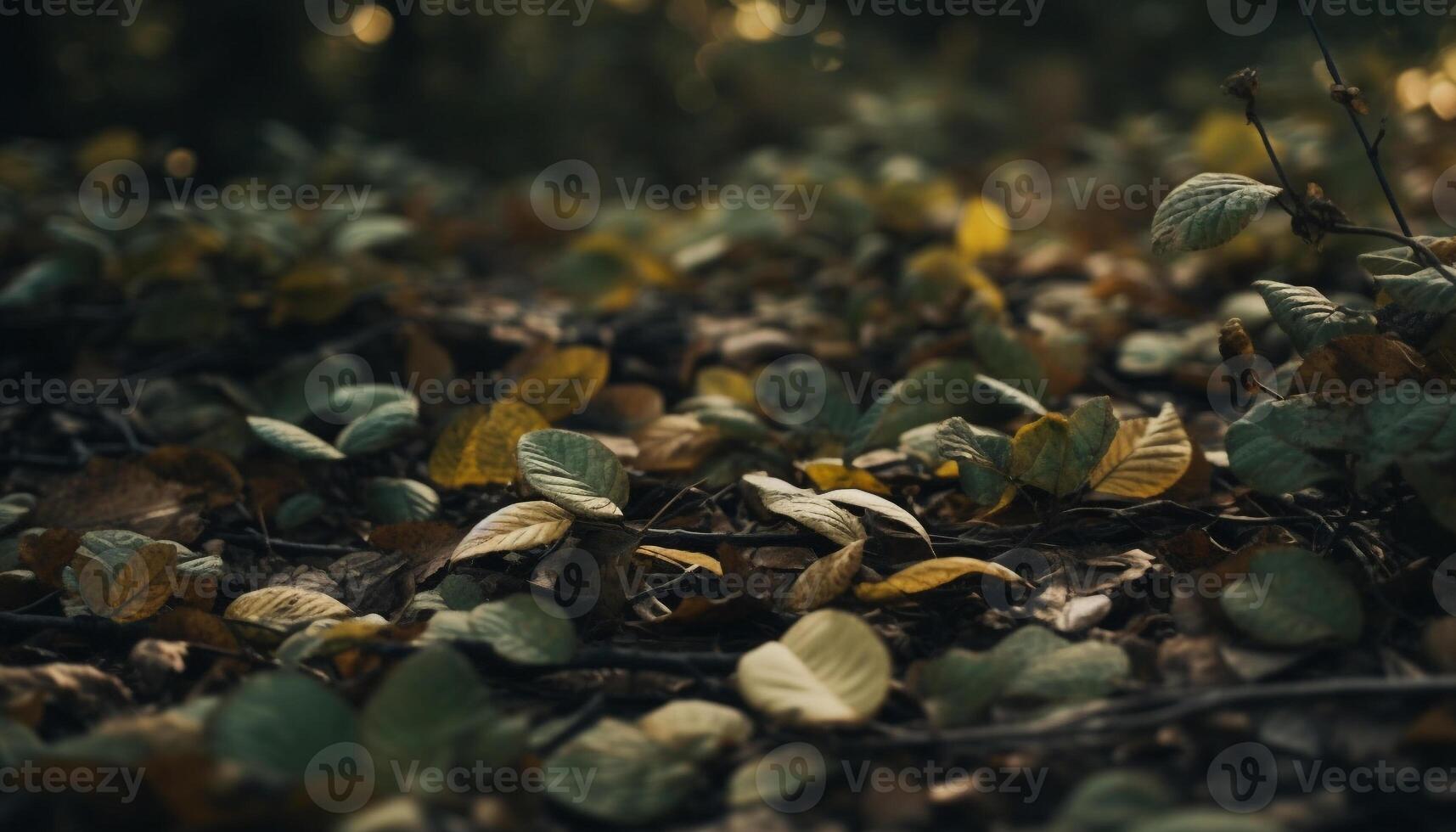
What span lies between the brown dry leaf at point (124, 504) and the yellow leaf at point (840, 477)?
791 mm

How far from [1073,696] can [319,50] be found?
3.77 meters

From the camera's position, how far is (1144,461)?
1.19 m

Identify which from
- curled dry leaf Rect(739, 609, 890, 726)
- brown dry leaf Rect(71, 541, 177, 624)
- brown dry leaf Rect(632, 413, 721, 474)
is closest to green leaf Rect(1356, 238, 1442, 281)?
curled dry leaf Rect(739, 609, 890, 726)

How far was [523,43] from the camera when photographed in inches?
164

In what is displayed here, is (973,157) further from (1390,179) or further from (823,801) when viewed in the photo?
(823,801)

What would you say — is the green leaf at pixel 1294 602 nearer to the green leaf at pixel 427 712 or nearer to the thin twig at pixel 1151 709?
the thin twig at pixel 1151 709

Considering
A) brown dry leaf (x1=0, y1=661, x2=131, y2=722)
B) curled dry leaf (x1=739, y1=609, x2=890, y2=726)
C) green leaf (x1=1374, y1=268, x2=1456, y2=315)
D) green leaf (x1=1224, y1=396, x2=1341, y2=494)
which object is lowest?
brown dry leaf (x1=0, y1=661, x2=131, y2=722)

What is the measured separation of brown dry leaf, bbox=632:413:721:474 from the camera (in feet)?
4.54

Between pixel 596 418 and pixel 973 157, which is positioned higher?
pixel 973 157

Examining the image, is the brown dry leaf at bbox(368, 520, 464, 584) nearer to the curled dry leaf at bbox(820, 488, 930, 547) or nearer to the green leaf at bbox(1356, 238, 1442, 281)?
the curled dry leaf at bbox(820, 488, 930, 547)

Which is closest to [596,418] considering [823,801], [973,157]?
[823,801]

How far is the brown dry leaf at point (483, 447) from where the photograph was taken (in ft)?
4.35

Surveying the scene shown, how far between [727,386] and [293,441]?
64 centimetres

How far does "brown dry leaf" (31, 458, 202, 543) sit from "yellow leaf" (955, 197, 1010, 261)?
162 centimetres
